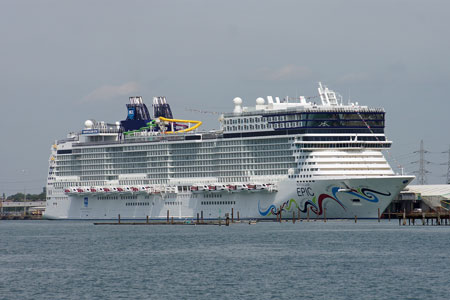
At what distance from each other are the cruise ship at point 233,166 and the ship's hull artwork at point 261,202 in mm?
129

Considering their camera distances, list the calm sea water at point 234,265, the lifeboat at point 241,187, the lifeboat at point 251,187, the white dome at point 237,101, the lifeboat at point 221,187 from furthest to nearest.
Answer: the white dome at point 237,101
the lifeboat at point 221,187
the lifeboat at point 241,187
the lifeboat at point 251,187
the calm sea water at point 234,265

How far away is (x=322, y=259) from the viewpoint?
73.2m

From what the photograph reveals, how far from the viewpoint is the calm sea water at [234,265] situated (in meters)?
57.7

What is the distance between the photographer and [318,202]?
117 m

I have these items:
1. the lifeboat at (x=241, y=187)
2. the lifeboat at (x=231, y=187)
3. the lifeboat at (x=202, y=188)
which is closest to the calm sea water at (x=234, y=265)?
the lifeboat at (x=241, y=187)

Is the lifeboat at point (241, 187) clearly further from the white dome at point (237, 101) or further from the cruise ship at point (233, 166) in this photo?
the white dome at point (237, 101)

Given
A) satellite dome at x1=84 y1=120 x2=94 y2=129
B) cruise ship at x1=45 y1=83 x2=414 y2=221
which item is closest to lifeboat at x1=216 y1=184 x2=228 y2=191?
cruise ship at x1=45 y1=83 x2=414 y2=221

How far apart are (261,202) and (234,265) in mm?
53163

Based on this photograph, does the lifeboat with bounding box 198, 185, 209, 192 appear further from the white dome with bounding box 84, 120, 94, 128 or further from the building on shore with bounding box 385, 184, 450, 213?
the white dome with bounding box 84, 120, 94, 128

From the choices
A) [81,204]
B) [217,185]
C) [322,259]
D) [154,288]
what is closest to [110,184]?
[81,204]

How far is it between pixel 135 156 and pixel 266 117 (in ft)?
87.0

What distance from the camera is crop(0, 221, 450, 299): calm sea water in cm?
5769

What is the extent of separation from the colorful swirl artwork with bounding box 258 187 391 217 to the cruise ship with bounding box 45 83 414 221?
11cm

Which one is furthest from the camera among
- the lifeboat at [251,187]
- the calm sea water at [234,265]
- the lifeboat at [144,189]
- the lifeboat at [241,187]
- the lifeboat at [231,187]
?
the lifeboat at [144,189]
